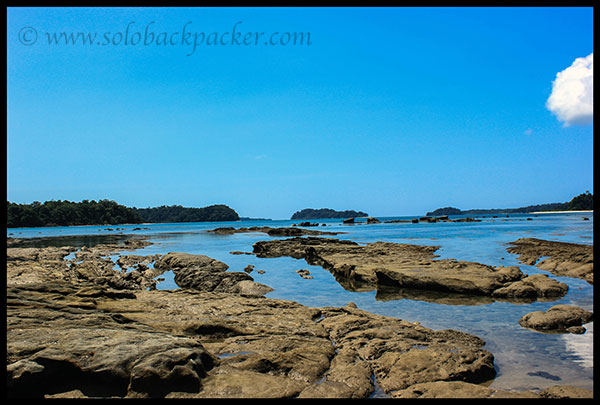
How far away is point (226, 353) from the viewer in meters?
7.79

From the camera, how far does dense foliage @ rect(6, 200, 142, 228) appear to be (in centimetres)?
13512

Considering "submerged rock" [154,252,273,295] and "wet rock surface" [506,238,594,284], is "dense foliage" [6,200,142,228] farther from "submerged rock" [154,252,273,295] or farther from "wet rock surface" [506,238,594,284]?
"wet rock surface" [506,238,594,284]

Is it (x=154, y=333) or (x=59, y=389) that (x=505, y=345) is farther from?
(x=59, y=389)

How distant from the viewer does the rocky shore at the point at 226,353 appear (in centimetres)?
594

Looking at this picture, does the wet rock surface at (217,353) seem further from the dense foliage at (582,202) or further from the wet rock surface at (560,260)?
the dense foliage at (582,202)

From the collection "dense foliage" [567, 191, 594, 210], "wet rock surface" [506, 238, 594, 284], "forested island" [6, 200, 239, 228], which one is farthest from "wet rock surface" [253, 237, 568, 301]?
"dense foliage" [567, 191, 594, 210]

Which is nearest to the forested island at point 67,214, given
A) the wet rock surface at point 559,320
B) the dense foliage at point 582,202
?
the wet rock surface at point 559,320

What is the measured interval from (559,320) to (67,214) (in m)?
170

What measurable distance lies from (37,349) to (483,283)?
14.4m

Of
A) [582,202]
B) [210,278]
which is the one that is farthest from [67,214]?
[582,202]

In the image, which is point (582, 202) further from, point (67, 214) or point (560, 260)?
point (67, 214)

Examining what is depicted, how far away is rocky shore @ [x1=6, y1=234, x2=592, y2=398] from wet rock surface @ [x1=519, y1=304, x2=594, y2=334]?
2159mm

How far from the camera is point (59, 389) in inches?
235
